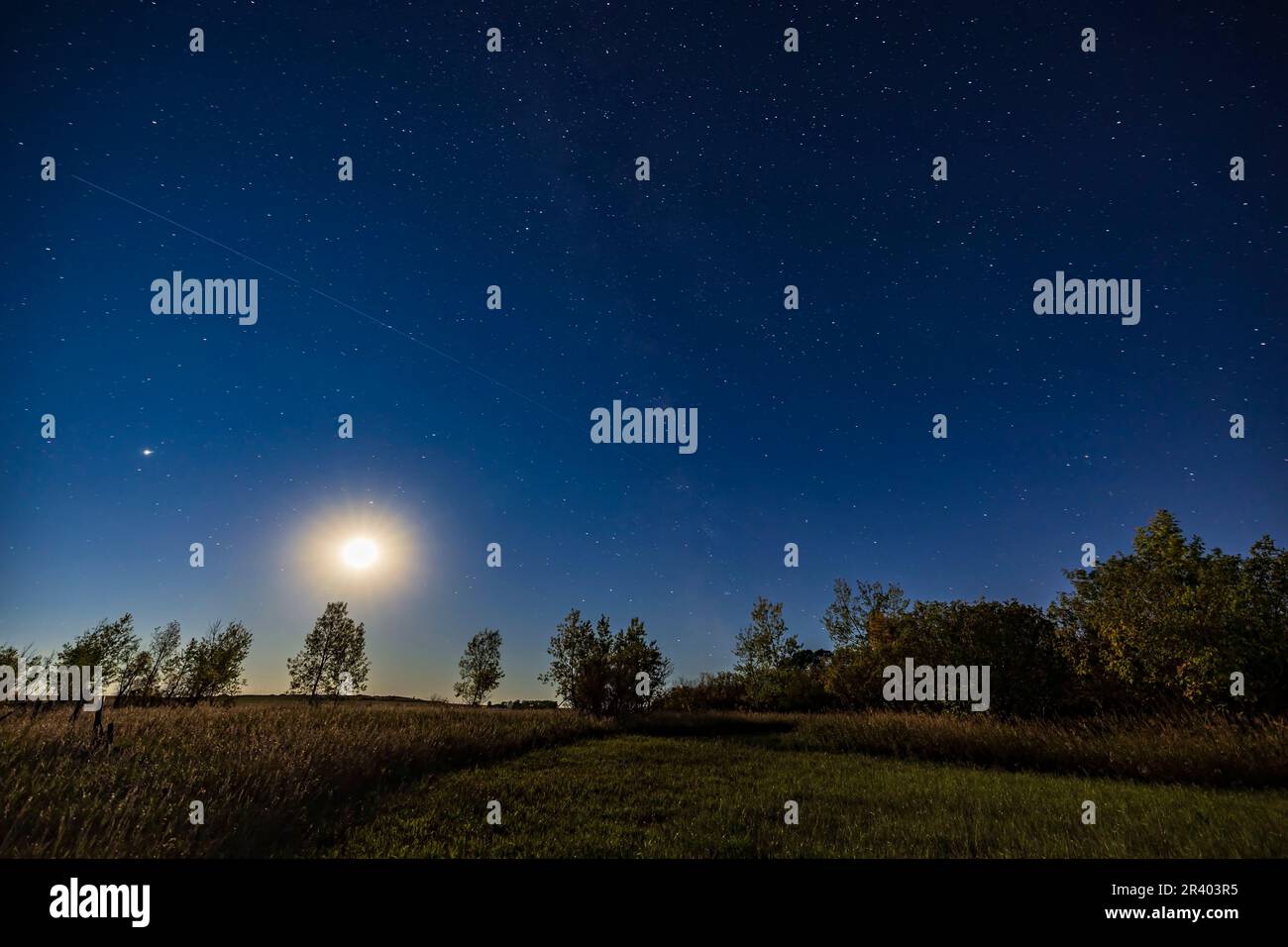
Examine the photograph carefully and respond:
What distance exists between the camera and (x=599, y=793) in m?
11.9

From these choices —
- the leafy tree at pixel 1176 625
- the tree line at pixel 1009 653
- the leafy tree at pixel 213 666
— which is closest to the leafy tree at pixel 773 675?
the tree line at pixel 1009 653

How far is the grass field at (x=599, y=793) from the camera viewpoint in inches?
289

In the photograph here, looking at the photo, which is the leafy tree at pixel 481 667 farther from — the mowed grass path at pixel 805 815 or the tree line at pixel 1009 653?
the mowed grass path at pixel 805 815

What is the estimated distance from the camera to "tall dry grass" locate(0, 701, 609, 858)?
20.1 ft

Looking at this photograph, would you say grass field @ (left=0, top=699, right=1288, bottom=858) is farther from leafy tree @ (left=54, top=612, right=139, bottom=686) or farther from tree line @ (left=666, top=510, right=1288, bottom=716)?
leafy tree @ (left=54, top=612, right=139, bottom=686)

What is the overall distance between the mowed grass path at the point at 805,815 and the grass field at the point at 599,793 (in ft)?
0.20

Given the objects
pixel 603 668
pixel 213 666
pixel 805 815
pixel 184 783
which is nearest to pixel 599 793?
pixel 805 815

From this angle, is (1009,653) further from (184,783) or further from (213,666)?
(213,666)

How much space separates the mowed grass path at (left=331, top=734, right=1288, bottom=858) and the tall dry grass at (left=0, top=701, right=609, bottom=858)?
107 centimetres

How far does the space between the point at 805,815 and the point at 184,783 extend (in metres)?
10.5
